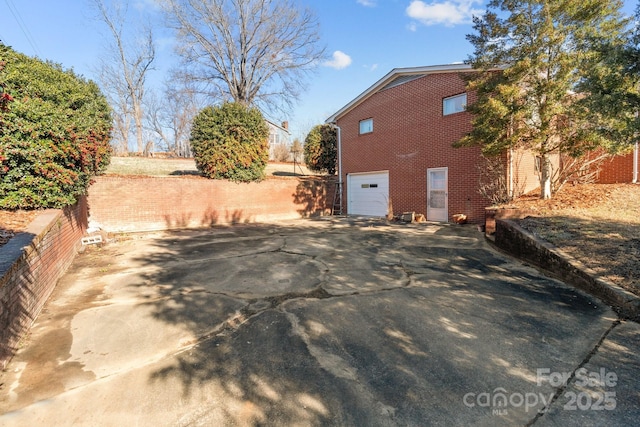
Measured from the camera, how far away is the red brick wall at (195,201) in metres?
10.0

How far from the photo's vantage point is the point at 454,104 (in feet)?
34.5

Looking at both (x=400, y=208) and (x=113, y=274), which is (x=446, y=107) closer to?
(x=400, y=208)

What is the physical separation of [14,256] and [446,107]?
11.7 m

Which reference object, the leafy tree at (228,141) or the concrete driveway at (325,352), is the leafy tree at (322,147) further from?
the concrete driveway at (325,352)

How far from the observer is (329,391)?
2.29 metres

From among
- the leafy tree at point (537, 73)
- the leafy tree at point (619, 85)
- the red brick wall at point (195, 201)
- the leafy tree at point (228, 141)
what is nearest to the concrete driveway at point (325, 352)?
the leafy tree at point (619, 85)

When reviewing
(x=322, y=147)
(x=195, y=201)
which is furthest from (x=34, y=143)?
(x=322, y=147)

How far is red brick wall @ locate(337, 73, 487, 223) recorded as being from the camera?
33.7 feet

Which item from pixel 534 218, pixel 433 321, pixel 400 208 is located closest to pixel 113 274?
pixel 433 321

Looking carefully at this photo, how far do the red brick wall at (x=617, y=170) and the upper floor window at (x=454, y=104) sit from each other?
4.83m

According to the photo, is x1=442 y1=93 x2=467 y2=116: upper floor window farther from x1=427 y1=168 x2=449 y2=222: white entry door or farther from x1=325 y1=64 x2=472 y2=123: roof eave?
x1=427 y1=168 x2=449 y2=222: white entry door

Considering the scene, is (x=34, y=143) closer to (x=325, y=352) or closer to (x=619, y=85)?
(x=325, y=352)

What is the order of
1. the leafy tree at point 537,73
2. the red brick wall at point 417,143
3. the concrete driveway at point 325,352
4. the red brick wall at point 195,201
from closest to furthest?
Answer: 1. the concrete driveway at point 325,352
2. the leafy tree at point 537,73
3. the red brick wall at point 195,201
4. the red brick wall at point 417,143

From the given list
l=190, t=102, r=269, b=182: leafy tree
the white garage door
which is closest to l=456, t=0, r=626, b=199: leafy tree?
the white garage door
